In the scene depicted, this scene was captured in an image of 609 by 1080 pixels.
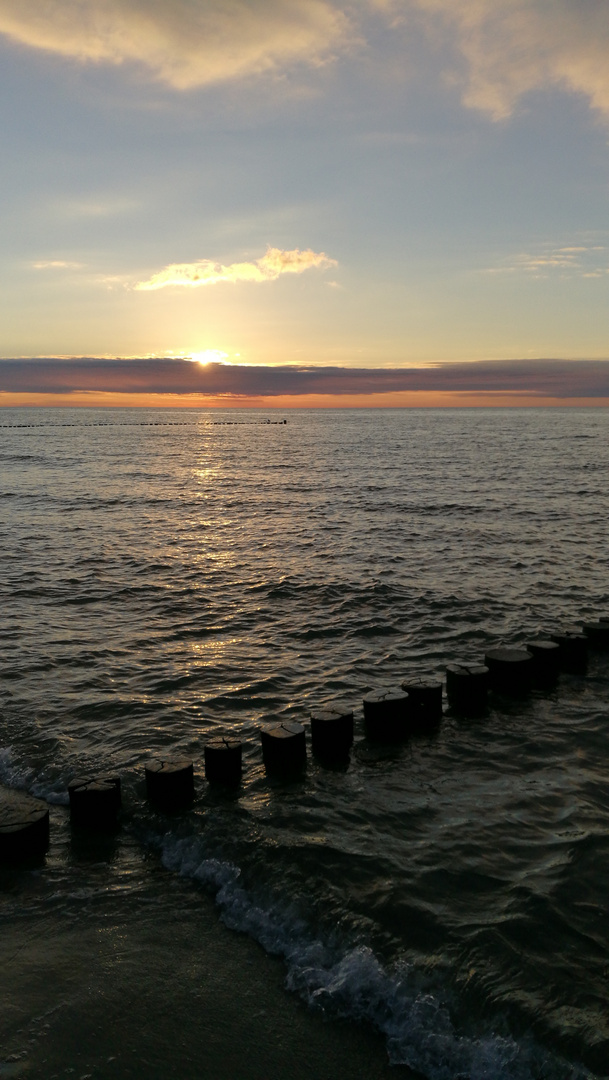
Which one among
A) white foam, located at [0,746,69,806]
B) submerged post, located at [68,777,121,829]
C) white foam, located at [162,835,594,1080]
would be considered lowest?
white foam, located at [0,746,69,806]

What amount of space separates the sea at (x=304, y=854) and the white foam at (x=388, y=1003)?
2cm

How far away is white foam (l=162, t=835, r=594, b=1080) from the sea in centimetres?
2

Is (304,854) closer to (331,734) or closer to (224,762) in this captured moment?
(224,762)

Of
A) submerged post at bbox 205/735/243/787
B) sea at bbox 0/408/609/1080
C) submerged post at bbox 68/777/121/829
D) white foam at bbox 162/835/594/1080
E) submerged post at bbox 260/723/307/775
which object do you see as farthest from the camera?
submerged post at bbox 260/723/307/775

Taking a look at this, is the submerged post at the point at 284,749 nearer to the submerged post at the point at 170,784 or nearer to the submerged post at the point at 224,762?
the submerged post at the point at 224,762

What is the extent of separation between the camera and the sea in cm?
567

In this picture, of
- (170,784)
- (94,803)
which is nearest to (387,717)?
(170,784)

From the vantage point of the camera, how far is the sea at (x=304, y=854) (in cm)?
567

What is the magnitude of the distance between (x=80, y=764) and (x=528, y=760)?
6756 mm

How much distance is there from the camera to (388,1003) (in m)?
5.96

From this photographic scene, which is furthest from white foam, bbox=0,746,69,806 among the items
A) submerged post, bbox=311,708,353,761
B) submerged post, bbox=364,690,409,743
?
submerged post, bbox=364,690,409,743

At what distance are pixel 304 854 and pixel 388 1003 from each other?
2235 mm

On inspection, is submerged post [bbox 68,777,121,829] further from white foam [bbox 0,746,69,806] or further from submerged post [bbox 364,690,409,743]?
submerged post [bbox 364,690,409,743]

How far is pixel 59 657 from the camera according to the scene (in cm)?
1496
